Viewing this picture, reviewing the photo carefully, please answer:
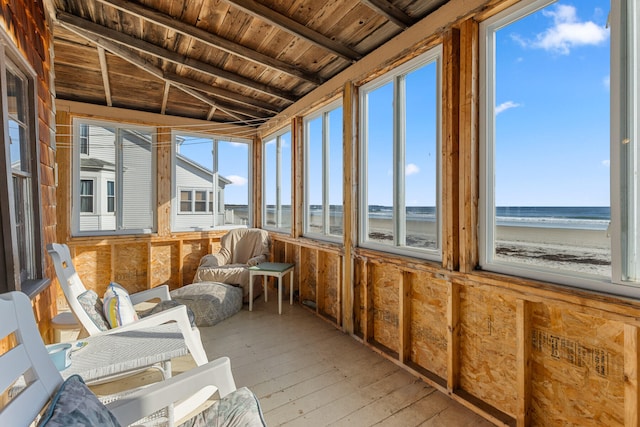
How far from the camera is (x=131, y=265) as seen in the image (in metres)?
4.38

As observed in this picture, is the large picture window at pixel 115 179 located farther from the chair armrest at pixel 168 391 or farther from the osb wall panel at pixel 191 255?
the chair armrest at pixel 168 391

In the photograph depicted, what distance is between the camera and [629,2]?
1384 mm

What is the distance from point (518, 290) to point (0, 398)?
2503mm

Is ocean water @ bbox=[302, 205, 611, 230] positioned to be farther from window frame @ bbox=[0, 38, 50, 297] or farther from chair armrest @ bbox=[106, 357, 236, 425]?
window frame @ bbox=[0, 38, 50, 297]

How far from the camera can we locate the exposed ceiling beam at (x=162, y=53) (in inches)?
102

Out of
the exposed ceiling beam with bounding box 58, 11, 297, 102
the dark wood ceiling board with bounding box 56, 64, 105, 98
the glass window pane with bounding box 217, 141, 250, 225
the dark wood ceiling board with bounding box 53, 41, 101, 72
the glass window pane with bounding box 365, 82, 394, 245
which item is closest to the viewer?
the exposed ceiling beam with bounding box 58, 11, 297, 102

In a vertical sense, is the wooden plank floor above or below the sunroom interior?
below

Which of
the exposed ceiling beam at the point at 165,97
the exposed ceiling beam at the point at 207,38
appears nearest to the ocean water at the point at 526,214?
the exposed ceiling beam at the point at 207,38

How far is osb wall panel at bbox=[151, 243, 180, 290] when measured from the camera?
14.7ft

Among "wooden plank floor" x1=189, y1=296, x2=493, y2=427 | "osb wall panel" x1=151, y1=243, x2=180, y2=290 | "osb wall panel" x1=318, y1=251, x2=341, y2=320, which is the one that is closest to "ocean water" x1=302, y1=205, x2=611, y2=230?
"osb wall panel" x1=318, y1=251, x2=341, y2=320

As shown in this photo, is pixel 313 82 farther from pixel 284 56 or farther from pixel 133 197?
pixel 133 197

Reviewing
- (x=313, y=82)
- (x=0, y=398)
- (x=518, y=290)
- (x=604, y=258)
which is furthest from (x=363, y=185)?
(x=0, y=398)

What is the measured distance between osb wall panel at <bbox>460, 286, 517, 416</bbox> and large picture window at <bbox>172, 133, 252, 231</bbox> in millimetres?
4177

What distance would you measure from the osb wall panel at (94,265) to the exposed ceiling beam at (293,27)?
3773 mm
